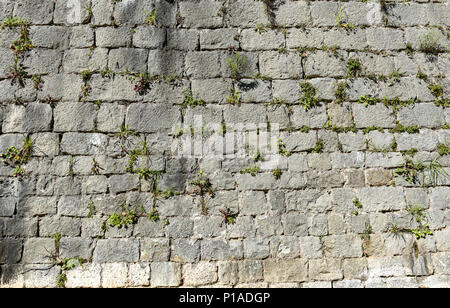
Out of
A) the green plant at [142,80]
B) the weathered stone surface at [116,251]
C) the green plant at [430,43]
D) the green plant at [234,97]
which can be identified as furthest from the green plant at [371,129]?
the weathered stone surface at [116,251]

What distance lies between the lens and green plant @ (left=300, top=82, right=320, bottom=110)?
13.5ft

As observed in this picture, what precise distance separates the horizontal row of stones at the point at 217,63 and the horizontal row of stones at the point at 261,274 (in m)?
1.94

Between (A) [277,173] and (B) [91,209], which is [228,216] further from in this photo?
(B) [91,209]

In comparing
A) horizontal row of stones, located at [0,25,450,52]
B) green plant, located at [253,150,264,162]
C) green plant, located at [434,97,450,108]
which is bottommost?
green plant, located at [253,150,264,162]

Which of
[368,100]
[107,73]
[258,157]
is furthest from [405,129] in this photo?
[107,73]

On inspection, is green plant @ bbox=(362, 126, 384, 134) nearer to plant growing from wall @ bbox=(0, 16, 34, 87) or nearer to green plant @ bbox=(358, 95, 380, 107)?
green plant @ bbox=(358, 95, 380, 107)

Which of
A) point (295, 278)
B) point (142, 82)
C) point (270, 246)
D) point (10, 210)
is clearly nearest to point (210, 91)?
point (142, 82)

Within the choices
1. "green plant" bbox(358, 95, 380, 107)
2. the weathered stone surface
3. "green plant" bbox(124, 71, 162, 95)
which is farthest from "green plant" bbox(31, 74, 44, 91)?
"green plant" bbox(358, 95, 380, 107)

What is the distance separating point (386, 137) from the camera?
4.05 metres

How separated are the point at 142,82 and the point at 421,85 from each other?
9.88 feet

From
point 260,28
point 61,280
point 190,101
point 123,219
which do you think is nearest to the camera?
point 61,280

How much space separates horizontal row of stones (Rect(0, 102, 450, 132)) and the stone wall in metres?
0.01

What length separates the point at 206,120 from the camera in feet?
13.2

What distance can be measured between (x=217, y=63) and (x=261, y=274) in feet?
7.30
